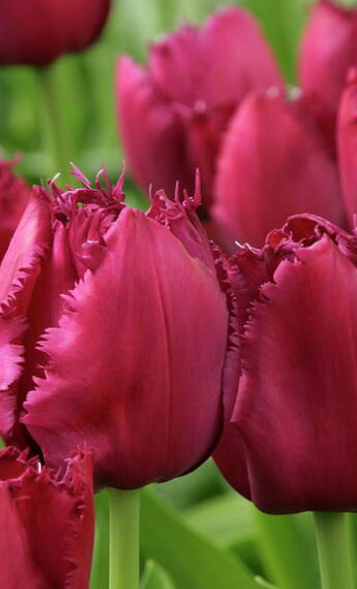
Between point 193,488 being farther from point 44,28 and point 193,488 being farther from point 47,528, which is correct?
point 47,528

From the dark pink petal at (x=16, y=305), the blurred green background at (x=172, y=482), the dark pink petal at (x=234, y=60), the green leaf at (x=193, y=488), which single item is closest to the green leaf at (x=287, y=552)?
the blurred green background at (x=172, y=482)

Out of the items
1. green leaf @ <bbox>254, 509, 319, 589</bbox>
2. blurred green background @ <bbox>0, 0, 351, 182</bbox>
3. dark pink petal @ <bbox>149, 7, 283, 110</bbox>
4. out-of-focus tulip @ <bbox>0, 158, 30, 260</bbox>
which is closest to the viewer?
out-of-focus tulip @ <bbox>0, 158, 30, 260</bbox>

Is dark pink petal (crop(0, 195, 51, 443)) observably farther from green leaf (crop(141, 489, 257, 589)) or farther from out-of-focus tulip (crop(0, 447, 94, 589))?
green leaf (crop(141, 489, 257, 589))

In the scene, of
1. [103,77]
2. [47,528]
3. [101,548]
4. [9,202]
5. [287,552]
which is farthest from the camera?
[103,77]

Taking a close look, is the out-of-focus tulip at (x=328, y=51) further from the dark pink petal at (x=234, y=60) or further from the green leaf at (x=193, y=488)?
the green leaf at (x=193, y=488)

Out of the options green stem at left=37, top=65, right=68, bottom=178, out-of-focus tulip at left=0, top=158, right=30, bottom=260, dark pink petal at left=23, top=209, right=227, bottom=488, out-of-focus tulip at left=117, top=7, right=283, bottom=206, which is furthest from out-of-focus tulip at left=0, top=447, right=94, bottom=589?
green stem at left=37, top=65, right=68, bottom=178

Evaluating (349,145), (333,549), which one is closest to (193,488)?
(349,145)

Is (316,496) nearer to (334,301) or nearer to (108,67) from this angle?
(334,301)
